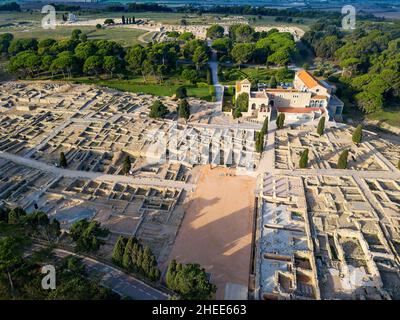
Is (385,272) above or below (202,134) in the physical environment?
below

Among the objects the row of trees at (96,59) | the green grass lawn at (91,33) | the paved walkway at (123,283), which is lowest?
the paved walkway at (123,283)

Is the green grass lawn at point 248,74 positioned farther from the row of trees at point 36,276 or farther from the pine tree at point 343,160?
the row of trees at point 36,276

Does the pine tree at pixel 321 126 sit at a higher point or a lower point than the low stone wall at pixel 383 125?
higher

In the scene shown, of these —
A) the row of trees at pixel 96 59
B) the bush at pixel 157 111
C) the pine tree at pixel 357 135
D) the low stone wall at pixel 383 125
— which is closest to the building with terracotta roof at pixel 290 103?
the low stone wall at pixel 383 125

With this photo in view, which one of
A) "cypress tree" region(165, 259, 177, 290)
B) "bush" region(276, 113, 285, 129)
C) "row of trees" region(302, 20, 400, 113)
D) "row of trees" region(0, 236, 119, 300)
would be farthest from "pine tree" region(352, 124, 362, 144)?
"row of trees" region(0, 236, 119, 300)

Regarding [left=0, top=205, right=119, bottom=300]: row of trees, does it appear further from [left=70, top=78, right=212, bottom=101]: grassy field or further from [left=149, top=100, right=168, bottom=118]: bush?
[left=70, top=78, right=212, bottom=101]: grassy field
